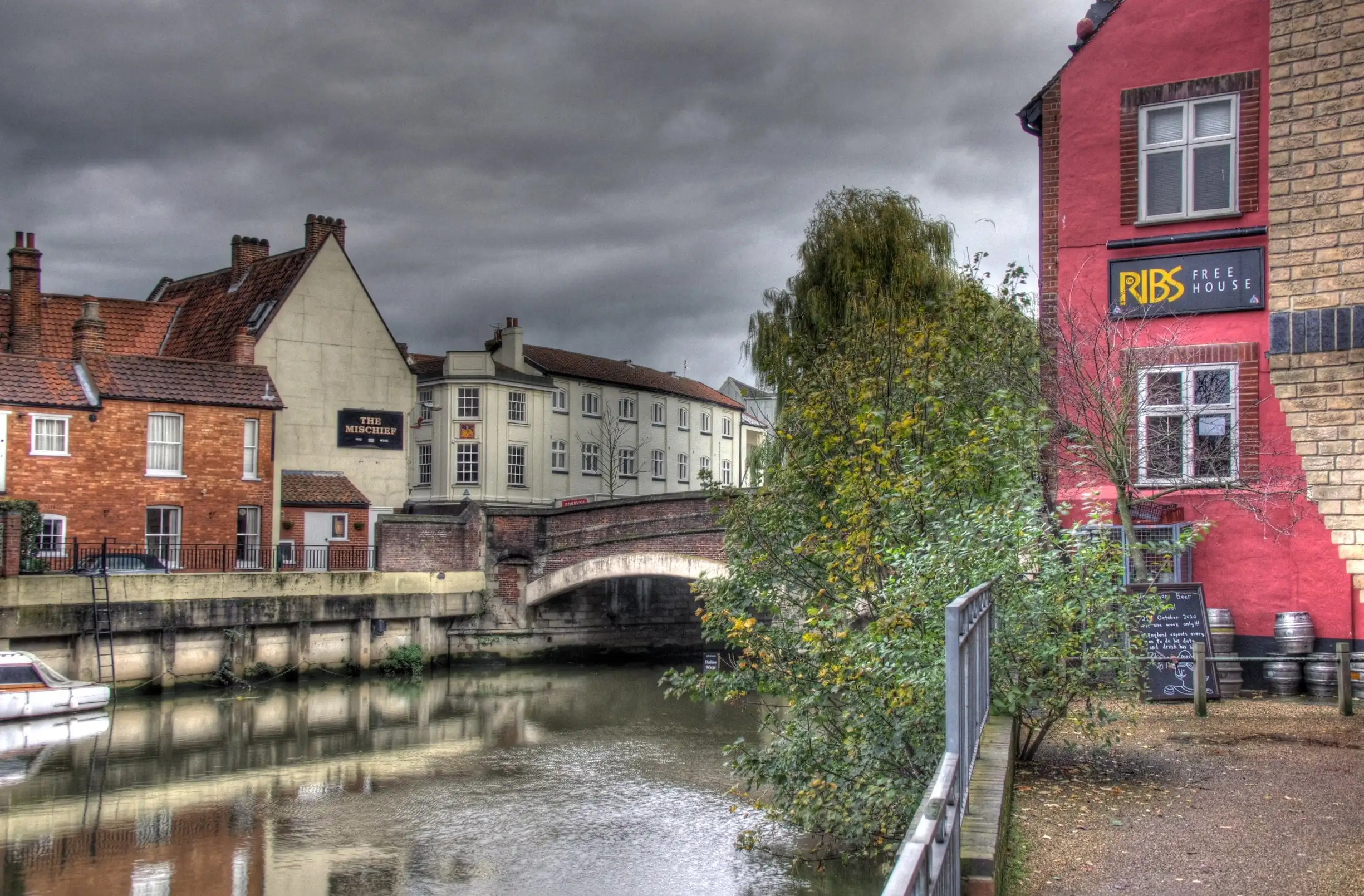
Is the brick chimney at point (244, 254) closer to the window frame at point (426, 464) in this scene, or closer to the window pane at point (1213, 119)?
the window frame at point (426, 464)

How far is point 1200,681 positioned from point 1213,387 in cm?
402

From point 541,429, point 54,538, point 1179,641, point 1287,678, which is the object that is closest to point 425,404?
point 541,429

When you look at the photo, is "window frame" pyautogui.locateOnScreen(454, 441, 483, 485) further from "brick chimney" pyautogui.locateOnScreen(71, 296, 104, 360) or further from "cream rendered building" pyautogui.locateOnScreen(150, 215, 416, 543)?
"brick chimney" pyautogui.locateOnScreen(71, 296, 104, 360)

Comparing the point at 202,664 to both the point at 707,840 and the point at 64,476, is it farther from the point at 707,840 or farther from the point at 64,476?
the point at 707,840

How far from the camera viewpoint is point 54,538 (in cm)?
2788

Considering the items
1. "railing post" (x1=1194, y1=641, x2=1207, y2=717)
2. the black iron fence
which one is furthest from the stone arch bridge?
"railing post" (x1=1194, y1=641, x2=1207, y2=717)

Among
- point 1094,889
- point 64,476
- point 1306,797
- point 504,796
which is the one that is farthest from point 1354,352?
point 64,476

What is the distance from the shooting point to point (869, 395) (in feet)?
32.4

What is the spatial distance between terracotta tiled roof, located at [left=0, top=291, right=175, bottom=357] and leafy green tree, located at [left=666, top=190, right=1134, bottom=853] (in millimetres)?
28373

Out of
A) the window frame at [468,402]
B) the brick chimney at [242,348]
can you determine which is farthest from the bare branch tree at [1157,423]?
the window frame at [468,402]

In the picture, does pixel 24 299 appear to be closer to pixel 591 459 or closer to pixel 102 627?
pixel 102 627

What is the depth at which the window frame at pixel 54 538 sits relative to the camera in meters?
27.4

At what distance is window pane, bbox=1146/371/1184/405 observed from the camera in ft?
46.5

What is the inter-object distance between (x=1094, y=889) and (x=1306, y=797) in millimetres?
2649
